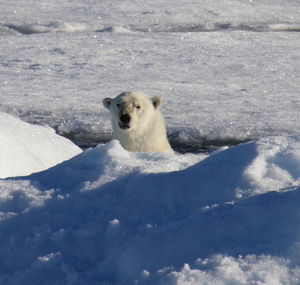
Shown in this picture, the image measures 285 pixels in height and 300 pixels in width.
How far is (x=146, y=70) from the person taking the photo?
10258 millimetres

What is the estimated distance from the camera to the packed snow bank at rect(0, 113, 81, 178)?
4.52 metres

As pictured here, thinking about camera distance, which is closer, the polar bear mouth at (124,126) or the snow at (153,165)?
the snow at (153,165)

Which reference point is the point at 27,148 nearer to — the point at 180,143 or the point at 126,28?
the point at 180,143

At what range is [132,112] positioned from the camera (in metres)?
5.52

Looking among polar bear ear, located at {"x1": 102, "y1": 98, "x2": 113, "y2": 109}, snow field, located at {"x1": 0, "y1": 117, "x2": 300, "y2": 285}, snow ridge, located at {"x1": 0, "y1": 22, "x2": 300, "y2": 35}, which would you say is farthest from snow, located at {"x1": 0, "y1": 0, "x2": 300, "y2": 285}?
polar bear ear, located at {"x1": 102, "y1": 98, "x2": 113, "y2": 109}

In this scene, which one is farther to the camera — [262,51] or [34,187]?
[262,51]

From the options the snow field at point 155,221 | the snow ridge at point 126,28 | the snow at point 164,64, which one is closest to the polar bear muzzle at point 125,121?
the snow at point 164,64

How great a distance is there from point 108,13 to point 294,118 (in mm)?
7241

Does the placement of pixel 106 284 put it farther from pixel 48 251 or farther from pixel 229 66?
pixel 229 66

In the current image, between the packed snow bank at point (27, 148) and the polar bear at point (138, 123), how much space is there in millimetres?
381

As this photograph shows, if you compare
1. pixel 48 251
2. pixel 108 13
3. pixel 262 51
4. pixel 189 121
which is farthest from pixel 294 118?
pixel 108 13

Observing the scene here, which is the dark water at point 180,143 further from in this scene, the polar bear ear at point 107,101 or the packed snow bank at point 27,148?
the packed snow bank at point 27,148

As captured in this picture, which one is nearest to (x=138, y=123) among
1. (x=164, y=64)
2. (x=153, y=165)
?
(x=153, y=165)

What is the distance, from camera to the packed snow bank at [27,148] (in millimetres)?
4516
